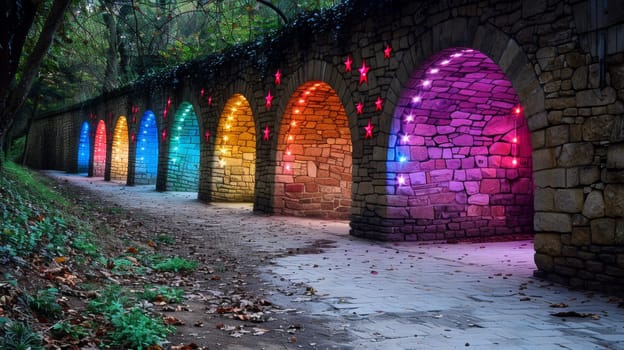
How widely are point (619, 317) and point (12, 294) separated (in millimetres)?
4088

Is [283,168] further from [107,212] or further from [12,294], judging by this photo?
[12,294]

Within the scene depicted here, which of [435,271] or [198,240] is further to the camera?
[198,240]

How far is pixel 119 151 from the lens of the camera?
72.5 ft

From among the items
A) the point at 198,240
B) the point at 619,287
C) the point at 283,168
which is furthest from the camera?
the point at 283,168

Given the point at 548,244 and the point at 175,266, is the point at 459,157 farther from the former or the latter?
the point at 175,266

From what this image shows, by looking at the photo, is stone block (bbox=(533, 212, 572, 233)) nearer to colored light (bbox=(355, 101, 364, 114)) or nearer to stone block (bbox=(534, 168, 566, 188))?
stone block (bbox=(534, 168, 566, 188))

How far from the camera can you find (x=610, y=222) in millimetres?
4578

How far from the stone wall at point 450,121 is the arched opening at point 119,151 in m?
8.02

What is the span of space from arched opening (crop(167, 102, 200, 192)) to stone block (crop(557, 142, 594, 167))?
12.8m

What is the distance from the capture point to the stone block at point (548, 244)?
200 inches

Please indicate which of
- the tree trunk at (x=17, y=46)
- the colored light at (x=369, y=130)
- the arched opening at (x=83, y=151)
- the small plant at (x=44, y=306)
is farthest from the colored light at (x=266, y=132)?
the arched opening at (x=83, y=151)

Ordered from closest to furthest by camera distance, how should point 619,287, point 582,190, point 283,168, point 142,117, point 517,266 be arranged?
1. point 619,287
2. point 582,190
3. point 517,266
4. point 283,168
5. point 142,117

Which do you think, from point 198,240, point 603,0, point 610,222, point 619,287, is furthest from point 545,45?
point 198,240

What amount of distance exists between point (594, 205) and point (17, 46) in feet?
17.4
